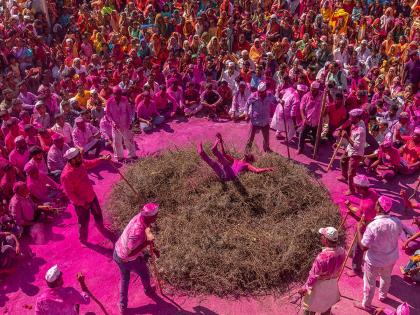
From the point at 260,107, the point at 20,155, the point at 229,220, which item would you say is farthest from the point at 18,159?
the point at 260,107

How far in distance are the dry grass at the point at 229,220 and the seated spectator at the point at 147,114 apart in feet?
7.73

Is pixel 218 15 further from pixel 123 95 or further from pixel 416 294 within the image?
pixel 416 294

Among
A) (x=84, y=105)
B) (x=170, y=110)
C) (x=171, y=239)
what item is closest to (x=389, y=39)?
(x=170, y=110)

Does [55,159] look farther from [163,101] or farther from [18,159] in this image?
[163,101]

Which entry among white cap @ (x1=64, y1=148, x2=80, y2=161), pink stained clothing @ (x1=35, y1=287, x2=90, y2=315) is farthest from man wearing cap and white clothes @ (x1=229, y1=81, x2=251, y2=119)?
pink stained clothing @ (x1=35, y1=287, x2=90, y2=315)

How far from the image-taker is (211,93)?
12672 millimetres

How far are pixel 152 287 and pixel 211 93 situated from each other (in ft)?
22.5

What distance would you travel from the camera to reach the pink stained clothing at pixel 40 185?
871 cm

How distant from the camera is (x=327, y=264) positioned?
534cm

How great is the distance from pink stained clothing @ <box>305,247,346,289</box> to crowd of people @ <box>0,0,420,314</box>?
0.04 meters

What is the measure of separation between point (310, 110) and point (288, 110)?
0.61 meters

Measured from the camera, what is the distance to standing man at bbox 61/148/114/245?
7.46 meters

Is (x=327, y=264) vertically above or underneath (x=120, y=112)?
underneath

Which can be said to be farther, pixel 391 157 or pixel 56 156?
pixel 56 156
